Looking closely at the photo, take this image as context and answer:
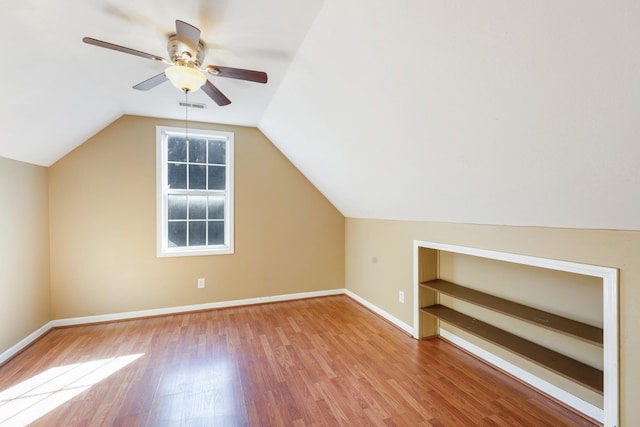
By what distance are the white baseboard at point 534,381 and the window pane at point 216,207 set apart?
10.1 feet

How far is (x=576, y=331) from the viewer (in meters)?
1.68

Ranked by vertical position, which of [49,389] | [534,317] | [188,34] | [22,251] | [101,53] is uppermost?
[101,53]

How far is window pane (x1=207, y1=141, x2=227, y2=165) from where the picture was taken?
11.9ft

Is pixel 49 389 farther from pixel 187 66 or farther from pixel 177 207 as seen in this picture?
pixel 187 66

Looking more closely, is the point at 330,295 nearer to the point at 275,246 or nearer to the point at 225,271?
the point at 275,246

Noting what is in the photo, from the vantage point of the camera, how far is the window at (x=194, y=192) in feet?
11.1

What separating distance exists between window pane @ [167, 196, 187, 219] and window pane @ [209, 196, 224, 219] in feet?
1.03

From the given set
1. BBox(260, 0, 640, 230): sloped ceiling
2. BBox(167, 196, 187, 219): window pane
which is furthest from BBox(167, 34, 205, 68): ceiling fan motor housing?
BBox(167, 196, 187, 219): window pane

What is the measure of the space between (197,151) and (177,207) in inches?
30.4

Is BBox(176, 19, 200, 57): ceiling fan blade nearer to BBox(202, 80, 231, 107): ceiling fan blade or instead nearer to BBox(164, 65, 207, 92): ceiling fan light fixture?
BBox(164, 65, 207, 92): ceiling fan light fixture

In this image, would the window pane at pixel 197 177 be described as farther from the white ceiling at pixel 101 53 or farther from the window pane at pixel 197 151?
the white ceiling at pixel 101 53

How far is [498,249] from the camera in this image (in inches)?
81.6

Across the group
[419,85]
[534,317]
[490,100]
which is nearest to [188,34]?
[419,85]

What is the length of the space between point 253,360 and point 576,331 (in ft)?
7.64
